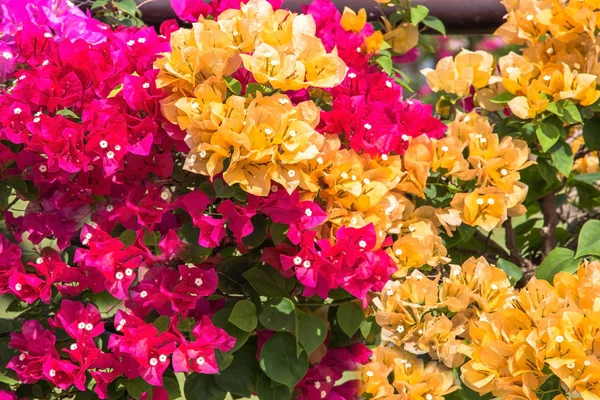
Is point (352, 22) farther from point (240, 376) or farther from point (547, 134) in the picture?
point (240, 376)

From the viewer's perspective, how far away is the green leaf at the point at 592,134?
1674 mm

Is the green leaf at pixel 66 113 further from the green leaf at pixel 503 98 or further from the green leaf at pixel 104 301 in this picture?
the green leaf at pixel 503 98

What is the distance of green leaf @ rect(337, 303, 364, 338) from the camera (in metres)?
1.35

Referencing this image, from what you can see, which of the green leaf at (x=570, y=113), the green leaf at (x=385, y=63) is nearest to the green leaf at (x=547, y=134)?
the green leaf at (x=570, y=113)

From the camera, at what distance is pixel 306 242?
1.27 metres

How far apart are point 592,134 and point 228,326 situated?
2.63ft

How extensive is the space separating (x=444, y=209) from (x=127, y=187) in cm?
53

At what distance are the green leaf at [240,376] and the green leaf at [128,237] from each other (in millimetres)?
252

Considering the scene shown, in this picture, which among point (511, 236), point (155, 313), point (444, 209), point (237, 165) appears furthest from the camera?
point (511, 236)

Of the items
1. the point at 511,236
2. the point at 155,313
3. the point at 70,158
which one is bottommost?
the point at 511,236

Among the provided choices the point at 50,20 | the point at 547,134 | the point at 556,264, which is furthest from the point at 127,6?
the point at 556,264

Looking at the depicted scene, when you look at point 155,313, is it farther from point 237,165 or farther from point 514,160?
point 514,160

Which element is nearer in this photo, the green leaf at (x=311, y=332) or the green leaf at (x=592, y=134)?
the green leaf at (x=311, y=332)

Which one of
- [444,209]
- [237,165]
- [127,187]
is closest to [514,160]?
[444,209]
